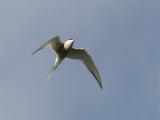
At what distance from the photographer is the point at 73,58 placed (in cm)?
4209

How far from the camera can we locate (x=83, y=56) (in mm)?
42281

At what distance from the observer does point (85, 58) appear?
42.3 m

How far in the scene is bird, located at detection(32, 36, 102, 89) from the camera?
40.2 meters

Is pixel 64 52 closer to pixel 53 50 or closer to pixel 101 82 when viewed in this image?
pixel 53 50

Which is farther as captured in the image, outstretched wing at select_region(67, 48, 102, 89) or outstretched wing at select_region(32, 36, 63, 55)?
outstretched wing at select_region(67, 48, 102, 89)

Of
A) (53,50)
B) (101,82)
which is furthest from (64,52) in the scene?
(101,82)

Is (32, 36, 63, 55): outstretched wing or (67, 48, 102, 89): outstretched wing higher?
(32, 36, 63, 55): outstretched wing

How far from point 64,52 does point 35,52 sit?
4.17 meters

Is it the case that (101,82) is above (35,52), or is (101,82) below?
below

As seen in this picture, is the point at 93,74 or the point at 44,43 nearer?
the point at 44,43

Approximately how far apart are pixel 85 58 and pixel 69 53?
4.41ft

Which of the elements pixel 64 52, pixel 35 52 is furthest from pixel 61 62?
pixel 35 52

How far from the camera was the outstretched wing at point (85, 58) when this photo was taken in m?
41.8

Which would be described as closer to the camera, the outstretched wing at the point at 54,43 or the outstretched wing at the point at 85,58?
the outstretched wing at the point at 54,43
